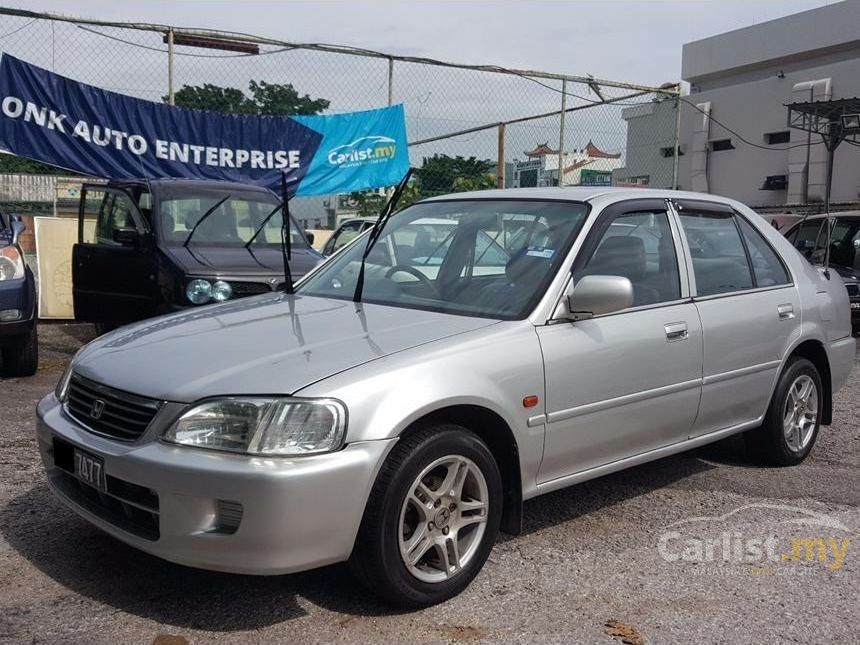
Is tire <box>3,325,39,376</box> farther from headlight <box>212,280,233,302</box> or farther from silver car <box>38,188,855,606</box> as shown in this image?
silver car <box>38,188,855,606</box>

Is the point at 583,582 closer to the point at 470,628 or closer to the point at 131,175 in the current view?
the point at 470,628

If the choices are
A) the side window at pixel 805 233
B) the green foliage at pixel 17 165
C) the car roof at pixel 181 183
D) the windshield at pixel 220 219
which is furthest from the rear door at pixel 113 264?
the side window at pixel 805 233

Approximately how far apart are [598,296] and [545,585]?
1.19 meters

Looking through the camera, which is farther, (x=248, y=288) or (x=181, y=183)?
(x=181, y=183)

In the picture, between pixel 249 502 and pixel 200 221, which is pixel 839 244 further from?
pixel 249 502

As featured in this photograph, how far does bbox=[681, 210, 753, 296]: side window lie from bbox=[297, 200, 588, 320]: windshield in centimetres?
84

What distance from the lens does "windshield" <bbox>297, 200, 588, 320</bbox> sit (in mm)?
3826

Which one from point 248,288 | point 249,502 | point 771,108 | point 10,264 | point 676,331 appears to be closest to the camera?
point 249,502

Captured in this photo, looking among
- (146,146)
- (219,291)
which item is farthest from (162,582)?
(146,146)

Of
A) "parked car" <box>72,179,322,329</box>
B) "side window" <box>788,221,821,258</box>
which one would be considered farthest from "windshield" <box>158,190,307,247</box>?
"side window" <box>788,221,821,258</box>

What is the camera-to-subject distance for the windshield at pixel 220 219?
7730mm

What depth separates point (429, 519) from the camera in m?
3.18

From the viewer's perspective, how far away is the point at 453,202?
4.63 metres

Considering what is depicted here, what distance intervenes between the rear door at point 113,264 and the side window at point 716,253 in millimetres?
4600
